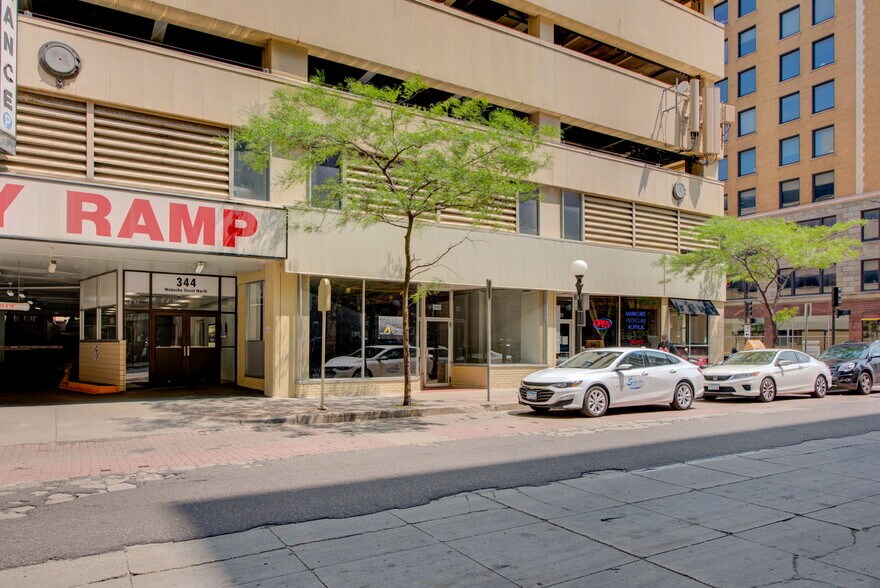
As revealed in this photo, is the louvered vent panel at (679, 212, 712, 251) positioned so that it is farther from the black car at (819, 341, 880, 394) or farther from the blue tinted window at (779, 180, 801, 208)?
the blue tinted window at (779, 180, 801, 208)

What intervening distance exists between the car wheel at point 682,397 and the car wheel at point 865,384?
8004 mm

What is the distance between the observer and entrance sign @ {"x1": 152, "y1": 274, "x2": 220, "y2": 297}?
17281 mm

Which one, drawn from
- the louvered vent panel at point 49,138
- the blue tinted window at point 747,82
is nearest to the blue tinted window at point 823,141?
the blue tinted window at point 747,82

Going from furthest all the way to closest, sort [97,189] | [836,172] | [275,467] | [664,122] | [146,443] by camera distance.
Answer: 1. [836,172]
2. [664,122]
3. [97,189]
4. [146,443]
5. [275,467]

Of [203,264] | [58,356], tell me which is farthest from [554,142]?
[58,356]

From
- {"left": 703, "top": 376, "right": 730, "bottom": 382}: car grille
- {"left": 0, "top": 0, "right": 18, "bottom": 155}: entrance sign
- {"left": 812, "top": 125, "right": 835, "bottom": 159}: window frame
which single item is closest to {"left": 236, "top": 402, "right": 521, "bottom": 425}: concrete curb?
{"left": 703, "top": 376, "right": 730, "bottom": 382}: car grille

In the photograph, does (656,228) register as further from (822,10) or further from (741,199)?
(822,10)

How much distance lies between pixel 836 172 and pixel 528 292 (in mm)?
31826

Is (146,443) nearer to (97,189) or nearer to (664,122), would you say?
(97,189)

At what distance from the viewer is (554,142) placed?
2014cm

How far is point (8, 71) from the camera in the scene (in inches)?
467

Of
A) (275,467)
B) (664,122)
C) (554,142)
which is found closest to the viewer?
(275,467)

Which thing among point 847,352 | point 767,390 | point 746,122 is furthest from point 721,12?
point 767,390

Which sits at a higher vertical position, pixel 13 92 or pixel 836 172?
pixel 836 172
